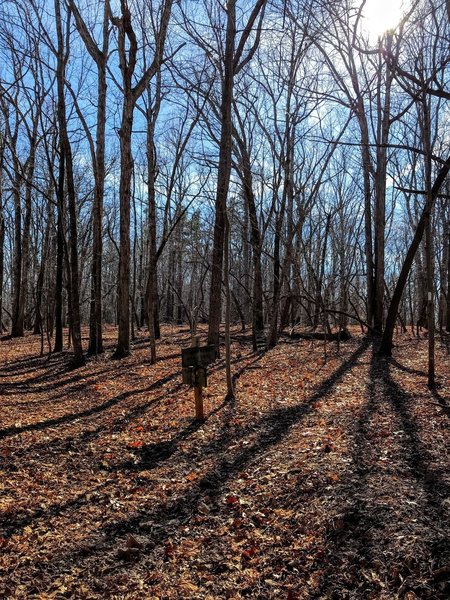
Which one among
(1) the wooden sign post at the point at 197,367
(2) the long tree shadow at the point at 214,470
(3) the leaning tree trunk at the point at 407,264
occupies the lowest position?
(2) the long tree shadow at the point at 214,470

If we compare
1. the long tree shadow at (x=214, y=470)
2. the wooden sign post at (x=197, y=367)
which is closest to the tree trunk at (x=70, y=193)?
the wooden sign post at (x=197, y=367)

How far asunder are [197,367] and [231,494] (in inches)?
83.8

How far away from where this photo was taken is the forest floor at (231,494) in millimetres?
2824

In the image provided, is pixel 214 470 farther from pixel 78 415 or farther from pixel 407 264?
pixel 407 264

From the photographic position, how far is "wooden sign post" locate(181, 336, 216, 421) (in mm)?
5801

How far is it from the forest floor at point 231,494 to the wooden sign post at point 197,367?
33 centimetres

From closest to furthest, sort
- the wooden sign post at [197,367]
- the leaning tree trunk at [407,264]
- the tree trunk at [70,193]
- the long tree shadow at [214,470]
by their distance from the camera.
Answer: the long tree shadow at [214,470] → the wooden sign post at [197,367] → the leaning tree trunk at [407,264] → the tree trunk at [70,193]

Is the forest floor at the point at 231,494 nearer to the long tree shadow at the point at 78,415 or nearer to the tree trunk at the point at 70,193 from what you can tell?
the long tree shadow at the point at 78,415

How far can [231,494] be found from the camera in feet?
13.0

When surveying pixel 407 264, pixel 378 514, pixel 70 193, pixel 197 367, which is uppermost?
pixel 70 193

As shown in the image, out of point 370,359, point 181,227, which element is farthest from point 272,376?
point 181,227

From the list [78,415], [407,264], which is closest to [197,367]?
[78,415]

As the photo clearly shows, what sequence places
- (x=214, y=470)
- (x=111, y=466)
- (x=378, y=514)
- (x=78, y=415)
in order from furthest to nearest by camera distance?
1. (x=78, y=415)
2. (x=111, y=466)
3. (x=214, y=470)
4. (x=378, y=514)

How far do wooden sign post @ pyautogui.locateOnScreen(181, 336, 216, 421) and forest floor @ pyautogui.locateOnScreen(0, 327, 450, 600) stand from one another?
331 millimetres
